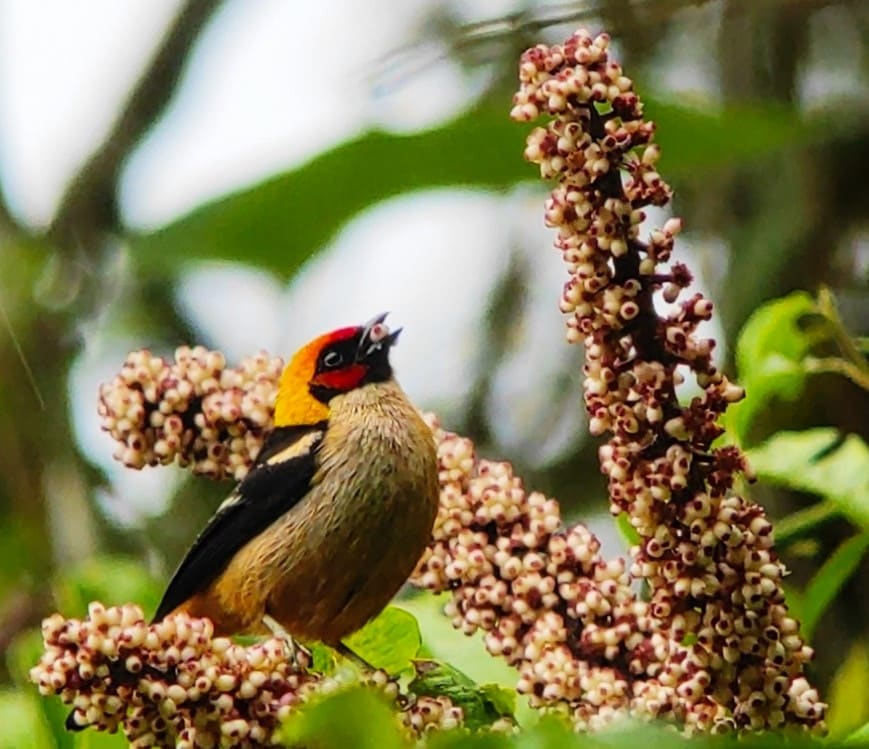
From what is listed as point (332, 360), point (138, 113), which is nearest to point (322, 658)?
point (332, 360)

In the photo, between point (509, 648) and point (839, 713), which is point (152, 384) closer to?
point (509, 648)

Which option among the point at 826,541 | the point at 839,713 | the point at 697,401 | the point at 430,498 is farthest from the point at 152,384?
the point at 826,541

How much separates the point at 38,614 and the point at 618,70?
7.74 feet

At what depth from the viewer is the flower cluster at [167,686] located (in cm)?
142

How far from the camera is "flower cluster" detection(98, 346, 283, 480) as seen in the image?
80.1 inches

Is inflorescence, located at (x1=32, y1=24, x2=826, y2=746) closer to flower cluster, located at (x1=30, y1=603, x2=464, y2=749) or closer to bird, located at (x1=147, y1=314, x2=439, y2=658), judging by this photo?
Result: flower cluster, located at (x1=30, y1=603, x2=464, y2=749)

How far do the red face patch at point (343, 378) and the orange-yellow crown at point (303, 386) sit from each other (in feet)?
0.07

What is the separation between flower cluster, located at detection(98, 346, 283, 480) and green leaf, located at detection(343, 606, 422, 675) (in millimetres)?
265

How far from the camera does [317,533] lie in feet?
8.34

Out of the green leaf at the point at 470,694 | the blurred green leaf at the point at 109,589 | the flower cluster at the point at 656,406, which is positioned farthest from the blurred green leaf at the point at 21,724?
the flower cluster at the point at 656,406

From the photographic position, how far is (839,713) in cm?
223

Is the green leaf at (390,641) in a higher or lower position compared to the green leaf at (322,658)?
higher

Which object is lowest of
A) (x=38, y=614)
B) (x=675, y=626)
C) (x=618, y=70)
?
(x=38, y=614)

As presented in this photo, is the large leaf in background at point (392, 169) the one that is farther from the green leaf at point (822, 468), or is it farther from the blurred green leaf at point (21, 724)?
the blurred green leaf at point (21, 724)
